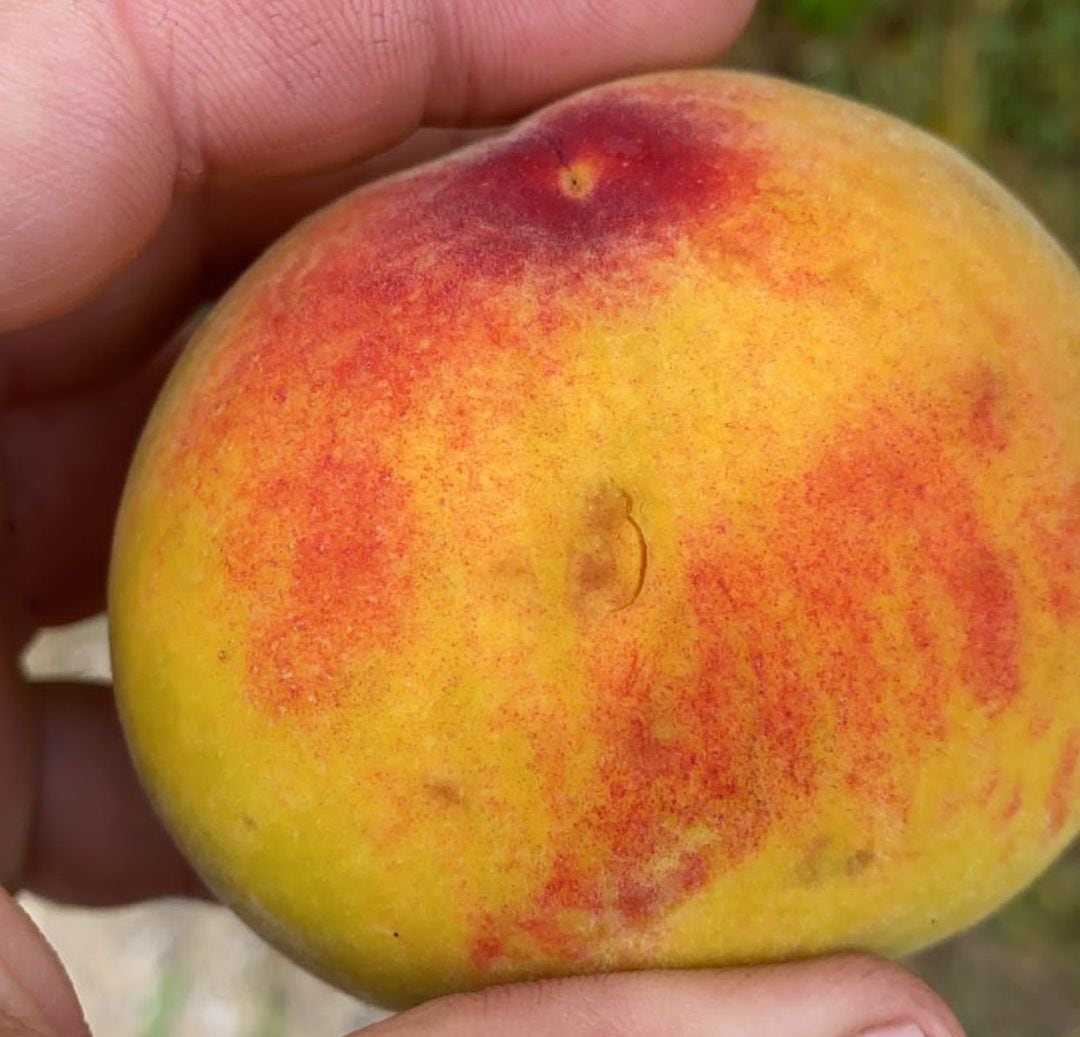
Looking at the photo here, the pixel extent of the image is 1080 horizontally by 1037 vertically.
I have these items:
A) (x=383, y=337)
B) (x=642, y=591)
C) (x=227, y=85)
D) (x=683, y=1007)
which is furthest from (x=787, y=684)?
(x=227, y=85)

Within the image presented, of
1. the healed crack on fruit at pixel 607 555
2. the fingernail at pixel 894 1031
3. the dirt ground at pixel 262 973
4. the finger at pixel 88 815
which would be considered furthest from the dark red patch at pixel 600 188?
the dirt ground at pixel 262 973

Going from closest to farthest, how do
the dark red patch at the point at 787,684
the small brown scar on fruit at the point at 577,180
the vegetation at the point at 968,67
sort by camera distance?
the dark red patch at the point at 787,684 < the small brown scar on fruit at the point at 577,180 < the vegetation at the point at 968,67

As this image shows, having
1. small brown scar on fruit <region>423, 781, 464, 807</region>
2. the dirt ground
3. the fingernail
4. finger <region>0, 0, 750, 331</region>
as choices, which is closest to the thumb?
the fingernail

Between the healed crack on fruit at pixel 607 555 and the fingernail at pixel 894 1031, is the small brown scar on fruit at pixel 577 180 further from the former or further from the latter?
the fingernail at pixel 894 1031

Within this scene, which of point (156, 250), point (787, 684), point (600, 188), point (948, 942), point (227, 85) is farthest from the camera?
point (948, 942)

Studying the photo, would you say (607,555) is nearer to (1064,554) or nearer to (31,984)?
(1064,554)

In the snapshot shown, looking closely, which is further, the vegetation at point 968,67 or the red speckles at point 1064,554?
the vegetation at point 968,67

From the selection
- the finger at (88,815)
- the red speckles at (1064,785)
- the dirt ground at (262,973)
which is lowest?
the dirt ground at (262,973)

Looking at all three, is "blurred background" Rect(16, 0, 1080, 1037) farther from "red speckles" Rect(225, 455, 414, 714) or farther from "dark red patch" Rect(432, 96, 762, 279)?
"dark red patch" Rect(432, 96, 762, 279)
